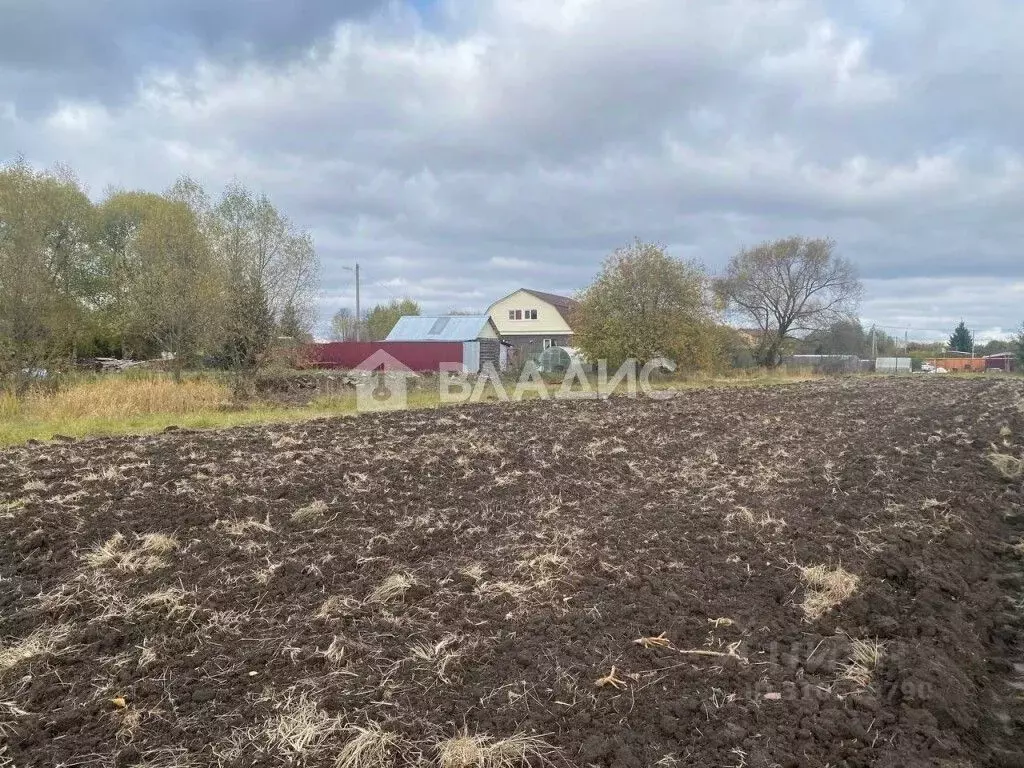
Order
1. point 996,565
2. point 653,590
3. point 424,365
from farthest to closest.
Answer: point 424,365
point 996,565
point 653,590

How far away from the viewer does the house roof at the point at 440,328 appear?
3300 centimetres

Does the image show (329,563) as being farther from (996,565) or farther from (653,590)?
(996,565)

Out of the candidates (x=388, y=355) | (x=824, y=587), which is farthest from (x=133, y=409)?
(x=388, y=355)

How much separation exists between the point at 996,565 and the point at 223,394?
15958 millimetres

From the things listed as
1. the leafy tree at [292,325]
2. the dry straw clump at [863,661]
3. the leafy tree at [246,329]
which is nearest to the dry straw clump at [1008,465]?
the dry straw clump at [863,661]

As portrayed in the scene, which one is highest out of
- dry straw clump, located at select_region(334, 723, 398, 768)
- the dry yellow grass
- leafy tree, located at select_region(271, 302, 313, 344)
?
leafy tree, located at select_region(271, 302, 313, 344)

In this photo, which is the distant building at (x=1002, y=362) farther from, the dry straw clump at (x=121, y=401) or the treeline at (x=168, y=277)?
the dry straw clump at (x=121, y=401)

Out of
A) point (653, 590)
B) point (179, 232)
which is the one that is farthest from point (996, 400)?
point (179, 232)

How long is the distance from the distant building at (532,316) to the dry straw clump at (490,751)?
4811 centimetres

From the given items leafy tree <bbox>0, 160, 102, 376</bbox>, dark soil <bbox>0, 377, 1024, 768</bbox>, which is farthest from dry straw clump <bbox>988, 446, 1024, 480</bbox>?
leafy tree <bbox>0, 160, 102, 376</bbox>

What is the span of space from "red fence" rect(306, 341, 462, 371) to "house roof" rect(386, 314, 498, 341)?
227cm

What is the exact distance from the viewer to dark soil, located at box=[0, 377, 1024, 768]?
2.97 metres

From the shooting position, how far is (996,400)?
1822cm

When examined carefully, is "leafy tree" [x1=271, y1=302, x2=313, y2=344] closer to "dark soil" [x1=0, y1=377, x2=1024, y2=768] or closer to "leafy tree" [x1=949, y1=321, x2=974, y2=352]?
"dark soil" [x1=0, y1=377, x2=1024, y2=768]
